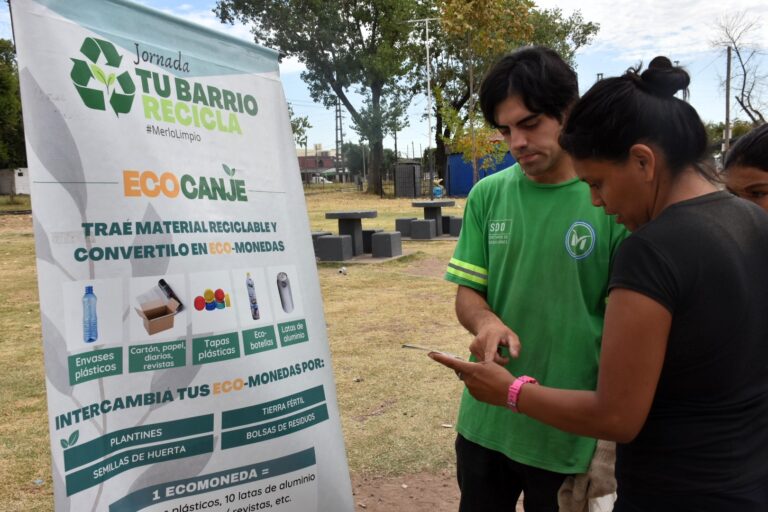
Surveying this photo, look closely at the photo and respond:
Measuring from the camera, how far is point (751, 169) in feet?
6.05

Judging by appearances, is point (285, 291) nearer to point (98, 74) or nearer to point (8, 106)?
point (98, 74)

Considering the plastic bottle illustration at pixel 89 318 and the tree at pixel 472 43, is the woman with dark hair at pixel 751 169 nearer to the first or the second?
the plastic bottle illustration at pixel 89 318

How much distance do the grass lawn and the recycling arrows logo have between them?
2.44 metres

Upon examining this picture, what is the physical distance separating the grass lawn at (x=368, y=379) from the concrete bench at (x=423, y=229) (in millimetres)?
4212

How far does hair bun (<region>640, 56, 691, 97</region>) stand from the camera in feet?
4.10

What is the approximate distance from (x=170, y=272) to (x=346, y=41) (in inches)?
1273

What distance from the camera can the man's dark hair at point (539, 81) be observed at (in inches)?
67.2

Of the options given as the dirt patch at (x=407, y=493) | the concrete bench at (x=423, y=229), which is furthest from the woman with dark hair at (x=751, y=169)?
the concrete bench at (x=423, y=229)

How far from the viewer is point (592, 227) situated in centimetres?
171

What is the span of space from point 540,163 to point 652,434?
80 cm

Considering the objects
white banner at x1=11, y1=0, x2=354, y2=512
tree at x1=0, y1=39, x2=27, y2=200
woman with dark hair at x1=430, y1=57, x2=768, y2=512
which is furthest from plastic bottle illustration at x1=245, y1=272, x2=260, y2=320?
tree at x1=0, y1=39, x2=27, y2=200

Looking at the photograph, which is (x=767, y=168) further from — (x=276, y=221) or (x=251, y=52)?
(x=251, y=52)

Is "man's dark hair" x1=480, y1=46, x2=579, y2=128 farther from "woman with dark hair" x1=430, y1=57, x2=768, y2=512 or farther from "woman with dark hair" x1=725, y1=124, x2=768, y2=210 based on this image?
"woman with dark hair" x1=725, y1=124, x2=768, y2=210

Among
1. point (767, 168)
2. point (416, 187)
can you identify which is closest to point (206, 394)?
point (767, 168)
